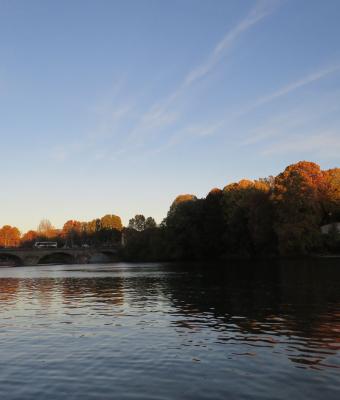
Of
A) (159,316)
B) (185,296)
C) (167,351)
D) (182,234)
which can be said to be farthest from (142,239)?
(167,351)

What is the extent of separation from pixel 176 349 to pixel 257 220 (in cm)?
10128

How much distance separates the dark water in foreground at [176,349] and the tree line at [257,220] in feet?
233

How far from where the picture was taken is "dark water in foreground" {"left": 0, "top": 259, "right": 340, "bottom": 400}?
601 inches

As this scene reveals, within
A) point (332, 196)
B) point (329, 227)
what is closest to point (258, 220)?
point (329, 227)

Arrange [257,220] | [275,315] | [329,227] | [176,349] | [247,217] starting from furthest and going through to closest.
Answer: [247,217] → [257,220] → [329,227] → [275,315] → [176,349]

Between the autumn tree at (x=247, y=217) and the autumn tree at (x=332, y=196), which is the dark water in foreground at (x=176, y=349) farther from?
the autumn tree at (x=247, y=217)

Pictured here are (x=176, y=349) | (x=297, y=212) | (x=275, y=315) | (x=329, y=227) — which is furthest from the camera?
(x=329, y=227)

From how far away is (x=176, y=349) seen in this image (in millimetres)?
21094

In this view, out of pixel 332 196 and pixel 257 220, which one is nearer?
pixel 332 196

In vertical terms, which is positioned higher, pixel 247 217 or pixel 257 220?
pixel 247 217

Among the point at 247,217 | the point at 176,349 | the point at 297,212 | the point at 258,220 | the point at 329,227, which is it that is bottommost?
the point at 176,349

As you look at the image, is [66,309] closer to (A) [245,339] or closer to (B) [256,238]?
(A) [245,339]

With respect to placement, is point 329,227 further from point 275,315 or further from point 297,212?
point 275,315

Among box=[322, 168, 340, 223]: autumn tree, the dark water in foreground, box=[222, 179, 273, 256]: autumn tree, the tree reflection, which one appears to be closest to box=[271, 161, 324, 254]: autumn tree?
box=[322, 168, 340, 223]: autumn tree
